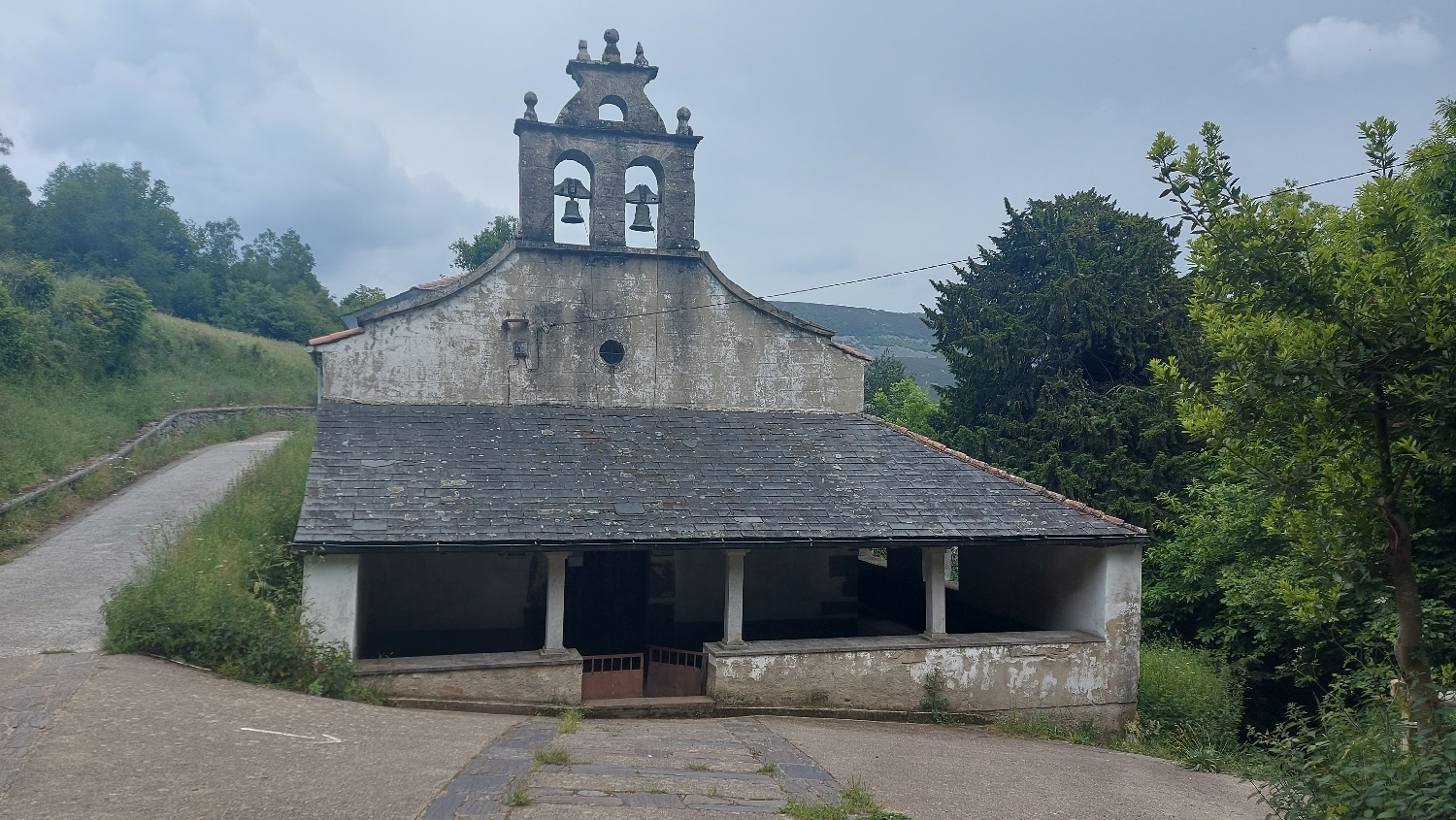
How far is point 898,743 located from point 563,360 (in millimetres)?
6720

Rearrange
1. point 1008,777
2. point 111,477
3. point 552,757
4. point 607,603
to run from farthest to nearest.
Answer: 1. point 111,477
2. point 607,603
3. point 1008,777
4. point 552,757

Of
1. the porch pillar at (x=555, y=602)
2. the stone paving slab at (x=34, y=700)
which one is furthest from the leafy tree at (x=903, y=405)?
the stone paving slab at (x=34, y=700)

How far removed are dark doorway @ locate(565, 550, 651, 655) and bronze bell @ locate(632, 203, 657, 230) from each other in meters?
4.75

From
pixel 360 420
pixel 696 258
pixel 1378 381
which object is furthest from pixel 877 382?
pixel 1378 381

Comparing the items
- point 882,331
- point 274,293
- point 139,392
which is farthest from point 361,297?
point 882,331

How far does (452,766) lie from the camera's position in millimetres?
5895

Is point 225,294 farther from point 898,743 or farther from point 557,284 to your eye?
point 898,743

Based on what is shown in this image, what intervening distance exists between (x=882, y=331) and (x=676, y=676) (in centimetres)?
7266

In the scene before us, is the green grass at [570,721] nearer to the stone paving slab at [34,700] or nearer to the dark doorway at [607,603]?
the dark doorway at [607,603]

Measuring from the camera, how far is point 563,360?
1240 cm

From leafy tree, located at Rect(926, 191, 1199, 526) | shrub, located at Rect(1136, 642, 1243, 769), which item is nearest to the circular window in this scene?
shrub, located at Rect(1136, 642, 1243, 769)

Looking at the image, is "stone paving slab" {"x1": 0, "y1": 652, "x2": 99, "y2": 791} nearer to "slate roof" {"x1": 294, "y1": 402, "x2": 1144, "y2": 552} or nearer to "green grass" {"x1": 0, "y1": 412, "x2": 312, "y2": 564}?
"slate roof" {"x1": 294, "y1": 402, "x2": 1144, "y2": 552}

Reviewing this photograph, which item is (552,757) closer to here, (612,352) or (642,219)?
(612,352)

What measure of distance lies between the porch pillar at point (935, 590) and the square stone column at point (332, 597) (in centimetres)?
613
